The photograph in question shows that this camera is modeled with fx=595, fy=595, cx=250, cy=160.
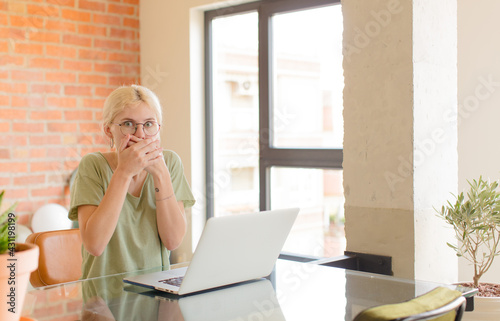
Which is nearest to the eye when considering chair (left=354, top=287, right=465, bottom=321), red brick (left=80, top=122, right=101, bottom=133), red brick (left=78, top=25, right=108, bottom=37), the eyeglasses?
the eyeglasses

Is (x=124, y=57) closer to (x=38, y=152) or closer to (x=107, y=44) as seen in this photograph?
(x=107, y=44)

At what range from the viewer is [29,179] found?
3572mm

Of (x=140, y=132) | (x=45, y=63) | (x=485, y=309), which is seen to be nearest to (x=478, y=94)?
(x=485, y=309)

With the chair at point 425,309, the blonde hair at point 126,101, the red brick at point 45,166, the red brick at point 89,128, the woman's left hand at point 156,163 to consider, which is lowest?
the chair at point 425,309

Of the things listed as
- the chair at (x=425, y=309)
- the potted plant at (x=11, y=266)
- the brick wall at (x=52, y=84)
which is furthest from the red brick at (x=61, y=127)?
the chair at (x=425, y=309)

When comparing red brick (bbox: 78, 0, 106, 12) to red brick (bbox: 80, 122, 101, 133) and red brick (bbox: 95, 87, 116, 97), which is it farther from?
red brick (bbox: 80, 122, 101, 133)

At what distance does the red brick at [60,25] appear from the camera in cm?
363

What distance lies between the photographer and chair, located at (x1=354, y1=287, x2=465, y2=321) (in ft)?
3.06

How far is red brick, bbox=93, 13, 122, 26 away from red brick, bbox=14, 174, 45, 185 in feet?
3.50

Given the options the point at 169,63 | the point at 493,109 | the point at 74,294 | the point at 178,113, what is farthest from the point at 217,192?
the point at 74,294

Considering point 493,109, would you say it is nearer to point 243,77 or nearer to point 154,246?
point 154,246

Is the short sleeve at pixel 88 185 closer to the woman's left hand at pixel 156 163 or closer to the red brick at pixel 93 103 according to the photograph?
the woman's left hand at pixel 156 163

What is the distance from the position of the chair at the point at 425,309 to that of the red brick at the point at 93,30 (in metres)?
3.24

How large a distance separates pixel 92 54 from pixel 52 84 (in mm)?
349
